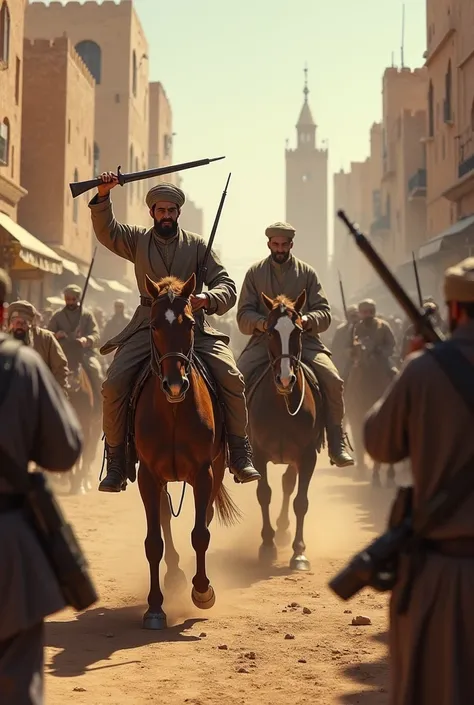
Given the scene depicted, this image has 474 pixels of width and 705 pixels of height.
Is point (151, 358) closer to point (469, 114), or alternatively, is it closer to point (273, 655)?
point (273, 655)

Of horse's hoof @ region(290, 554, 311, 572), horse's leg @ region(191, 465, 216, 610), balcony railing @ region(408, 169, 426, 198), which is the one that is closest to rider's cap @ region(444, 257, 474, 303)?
horse's leg @ region(191, 465, 216, 610)

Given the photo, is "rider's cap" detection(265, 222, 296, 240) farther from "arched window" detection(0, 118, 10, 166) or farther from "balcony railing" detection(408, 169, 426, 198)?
"balcony railing" detection(408, 169, 426, 198)

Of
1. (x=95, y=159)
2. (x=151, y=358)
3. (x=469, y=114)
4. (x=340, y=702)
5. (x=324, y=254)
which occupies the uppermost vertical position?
(x=324, y=254)

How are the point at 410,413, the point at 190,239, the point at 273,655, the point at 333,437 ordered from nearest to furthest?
1. the point at 410,413
2. the point at 273,655
3. the point at 190,239
4. the point at 333,437

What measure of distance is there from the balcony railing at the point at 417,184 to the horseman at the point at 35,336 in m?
38.4

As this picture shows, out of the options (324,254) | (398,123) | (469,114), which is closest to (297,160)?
(324,254)

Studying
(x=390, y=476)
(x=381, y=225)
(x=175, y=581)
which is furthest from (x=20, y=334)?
(x=381, y=225)

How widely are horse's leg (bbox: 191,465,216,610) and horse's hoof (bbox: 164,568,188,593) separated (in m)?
1.11

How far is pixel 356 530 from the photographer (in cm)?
1258

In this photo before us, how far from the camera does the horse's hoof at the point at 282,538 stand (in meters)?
11.7

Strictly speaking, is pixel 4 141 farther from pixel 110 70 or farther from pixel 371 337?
pixel 110 70

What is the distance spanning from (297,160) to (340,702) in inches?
5504

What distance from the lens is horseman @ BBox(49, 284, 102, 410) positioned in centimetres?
1628

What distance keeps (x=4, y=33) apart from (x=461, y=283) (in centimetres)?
3021
